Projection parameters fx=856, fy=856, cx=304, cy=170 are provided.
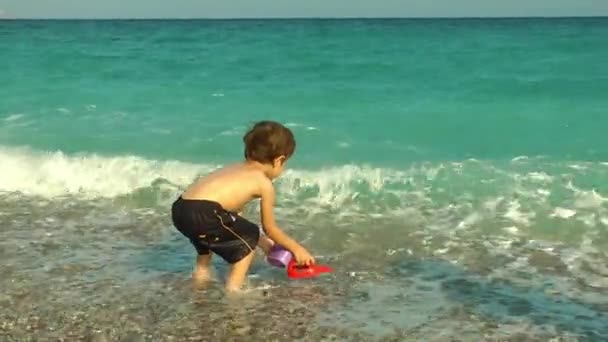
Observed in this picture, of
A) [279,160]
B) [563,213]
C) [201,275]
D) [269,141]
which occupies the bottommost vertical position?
[201,275]

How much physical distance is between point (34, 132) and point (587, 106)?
26.9ft

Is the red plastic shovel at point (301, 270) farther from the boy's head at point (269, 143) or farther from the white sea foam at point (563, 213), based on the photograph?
the white sea foam at point (563, 213)

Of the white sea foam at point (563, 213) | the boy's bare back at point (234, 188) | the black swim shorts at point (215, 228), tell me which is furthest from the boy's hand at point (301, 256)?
the white sea foam at point (563, 213)

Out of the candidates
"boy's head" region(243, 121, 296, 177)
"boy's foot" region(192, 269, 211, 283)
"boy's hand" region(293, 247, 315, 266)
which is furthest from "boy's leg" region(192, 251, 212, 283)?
"boy's head" region(243, 121, 296, 177)

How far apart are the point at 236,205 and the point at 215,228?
6.9 inches

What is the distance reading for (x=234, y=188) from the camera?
4.54 m

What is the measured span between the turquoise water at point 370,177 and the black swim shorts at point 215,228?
1.21 feet

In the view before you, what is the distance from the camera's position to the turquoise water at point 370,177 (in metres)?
4.89

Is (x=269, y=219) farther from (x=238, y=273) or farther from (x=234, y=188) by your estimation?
(x=238, y=273)

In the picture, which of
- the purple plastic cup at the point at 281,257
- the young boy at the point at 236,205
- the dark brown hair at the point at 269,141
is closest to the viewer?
the dark brown hair at the point at 269,141

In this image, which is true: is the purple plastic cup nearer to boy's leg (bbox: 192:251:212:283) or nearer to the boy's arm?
the boy's arm

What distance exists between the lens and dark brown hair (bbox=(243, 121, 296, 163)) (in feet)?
14.3

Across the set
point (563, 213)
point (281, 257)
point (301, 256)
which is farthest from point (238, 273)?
point (563, 213)

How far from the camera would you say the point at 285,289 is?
15.8 feet
